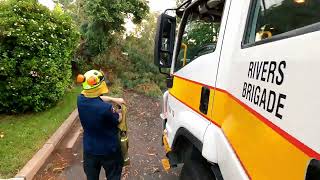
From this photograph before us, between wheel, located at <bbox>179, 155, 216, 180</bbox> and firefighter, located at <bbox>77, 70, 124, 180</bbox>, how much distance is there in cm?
93

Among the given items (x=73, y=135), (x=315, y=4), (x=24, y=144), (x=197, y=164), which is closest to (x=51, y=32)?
(x=73, y=135)

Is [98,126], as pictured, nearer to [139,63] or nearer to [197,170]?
[197,170]

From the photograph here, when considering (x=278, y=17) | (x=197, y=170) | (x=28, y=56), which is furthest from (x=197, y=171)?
(x=28, y=56)

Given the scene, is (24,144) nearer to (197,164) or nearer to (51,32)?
(51,32)

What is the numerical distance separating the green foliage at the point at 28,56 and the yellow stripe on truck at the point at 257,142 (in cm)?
593

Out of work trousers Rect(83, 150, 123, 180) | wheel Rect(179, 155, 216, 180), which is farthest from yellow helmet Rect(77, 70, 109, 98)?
wheel Rect(179, 155, 216, 180)

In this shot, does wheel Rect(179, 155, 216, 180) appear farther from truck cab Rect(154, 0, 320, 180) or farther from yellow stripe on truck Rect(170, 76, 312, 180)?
yellow stripe on truck Rect(170, 76, 312, 180)

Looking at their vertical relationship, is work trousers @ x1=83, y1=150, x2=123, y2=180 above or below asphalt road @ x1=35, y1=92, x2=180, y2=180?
above

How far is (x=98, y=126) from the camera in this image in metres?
3.83

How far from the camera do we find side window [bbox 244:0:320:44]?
5.65 feet

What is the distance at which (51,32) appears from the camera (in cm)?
845

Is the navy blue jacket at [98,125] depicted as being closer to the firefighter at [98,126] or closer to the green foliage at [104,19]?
the firefighter at [98,126]

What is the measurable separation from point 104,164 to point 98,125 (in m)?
0.56

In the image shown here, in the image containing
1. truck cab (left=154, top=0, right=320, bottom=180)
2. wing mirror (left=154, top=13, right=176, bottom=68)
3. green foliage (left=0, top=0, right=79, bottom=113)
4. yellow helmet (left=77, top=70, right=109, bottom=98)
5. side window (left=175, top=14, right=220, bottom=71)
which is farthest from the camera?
green foliage (left=0, top=0, right=79, bottom=113)
